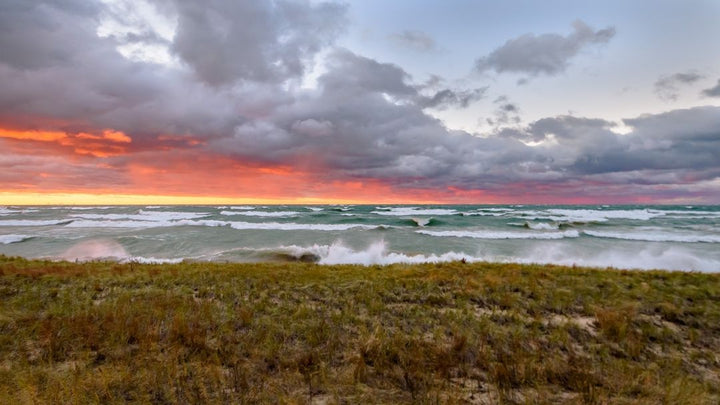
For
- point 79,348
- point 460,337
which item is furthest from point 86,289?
point 460,337

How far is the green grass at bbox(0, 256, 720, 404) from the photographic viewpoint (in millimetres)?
4387

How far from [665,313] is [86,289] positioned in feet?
46.1

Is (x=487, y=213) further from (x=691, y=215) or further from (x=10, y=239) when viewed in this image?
(x=10, y=239)

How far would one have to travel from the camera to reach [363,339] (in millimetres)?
5781

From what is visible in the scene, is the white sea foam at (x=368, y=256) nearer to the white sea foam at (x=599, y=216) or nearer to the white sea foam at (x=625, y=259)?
the white sea foam at (x=625, y=259)

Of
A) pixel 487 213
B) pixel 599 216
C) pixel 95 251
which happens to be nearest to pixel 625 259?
pixel 95 251

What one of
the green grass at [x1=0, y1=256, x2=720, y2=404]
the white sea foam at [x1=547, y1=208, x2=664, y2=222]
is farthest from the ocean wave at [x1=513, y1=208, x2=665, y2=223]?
the green grass at [x1=0, y1=256, x2=720, y2=404]

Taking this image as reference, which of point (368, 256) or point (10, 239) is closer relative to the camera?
point (368, 256)

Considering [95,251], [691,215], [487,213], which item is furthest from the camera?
[487,213]

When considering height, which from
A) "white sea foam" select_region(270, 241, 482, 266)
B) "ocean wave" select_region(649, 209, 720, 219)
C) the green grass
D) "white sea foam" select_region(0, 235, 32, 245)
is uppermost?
"ocean wave" select_region(649, 209, 720, 219)

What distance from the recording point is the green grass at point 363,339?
4387mm

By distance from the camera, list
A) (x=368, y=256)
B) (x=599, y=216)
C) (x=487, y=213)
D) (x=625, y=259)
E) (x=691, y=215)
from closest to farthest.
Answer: (x=368, y=256) < (x=625, y=259) < (x=599, y=216) < (x=691, y=215) < (x=487, y=213)

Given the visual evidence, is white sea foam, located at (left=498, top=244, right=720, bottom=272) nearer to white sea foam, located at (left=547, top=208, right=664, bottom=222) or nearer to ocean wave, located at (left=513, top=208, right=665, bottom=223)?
ocean wave, located at (left=513, top=208, right=665, bottom=223)

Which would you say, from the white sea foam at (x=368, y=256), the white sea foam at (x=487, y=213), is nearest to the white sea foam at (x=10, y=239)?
the white sea foam at (x=368, y=256)
